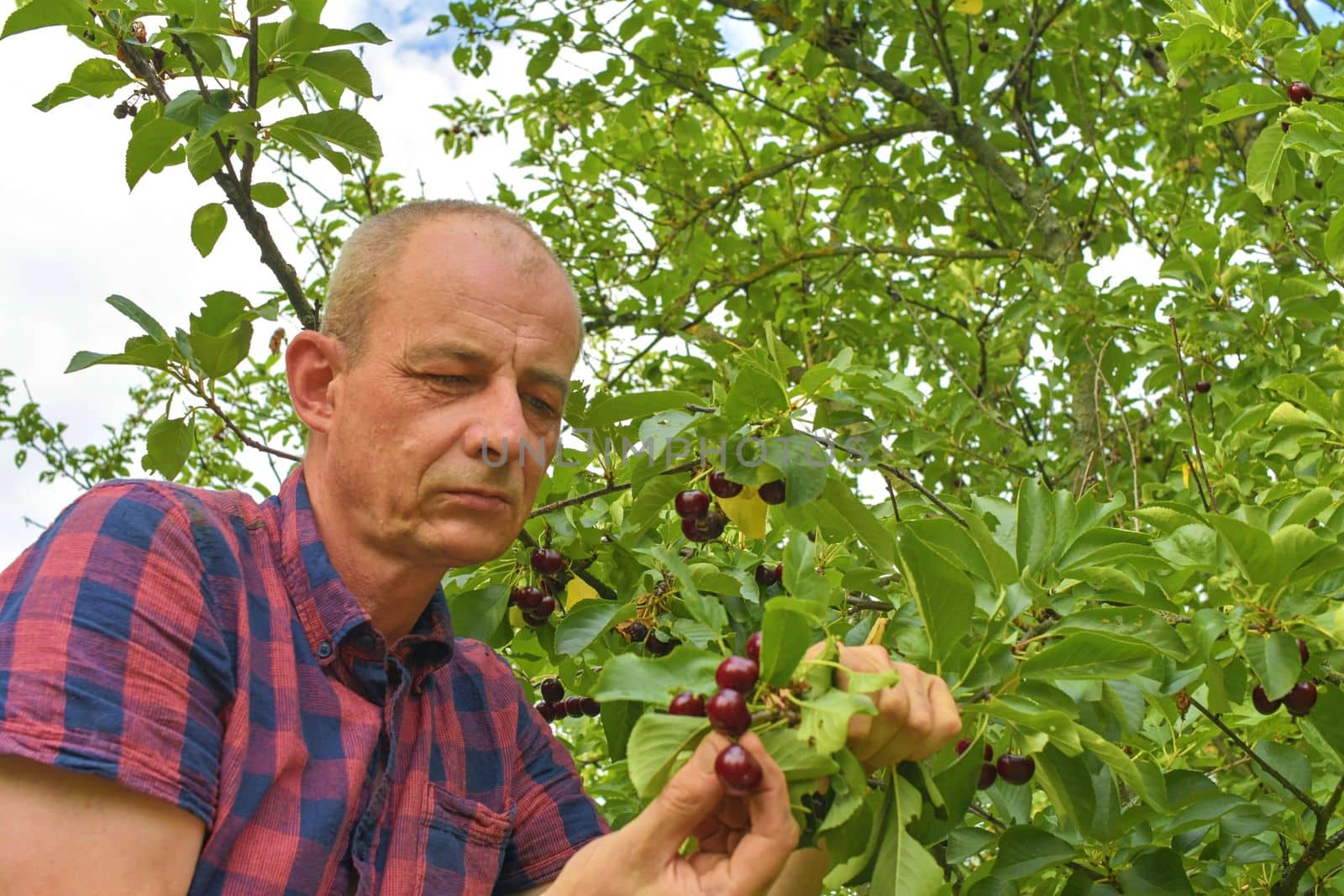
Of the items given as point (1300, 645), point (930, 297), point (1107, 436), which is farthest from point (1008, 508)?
point (930, 297)

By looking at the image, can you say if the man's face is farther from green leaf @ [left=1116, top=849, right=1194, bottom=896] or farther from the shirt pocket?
green leaf @ [left=1116, top=849, right=1194, bottom=896]

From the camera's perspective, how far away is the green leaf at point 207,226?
2.27 metres

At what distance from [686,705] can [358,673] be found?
2.24 ft

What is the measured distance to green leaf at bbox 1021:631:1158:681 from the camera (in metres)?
1.37

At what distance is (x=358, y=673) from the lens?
1694 millimetres

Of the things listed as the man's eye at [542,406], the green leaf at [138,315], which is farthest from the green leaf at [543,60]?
the man's eye at [542,406]

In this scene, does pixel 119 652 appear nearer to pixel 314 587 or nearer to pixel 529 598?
pixel 314 587

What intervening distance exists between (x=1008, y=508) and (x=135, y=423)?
515 cm

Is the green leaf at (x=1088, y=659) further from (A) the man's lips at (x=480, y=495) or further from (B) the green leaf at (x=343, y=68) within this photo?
(B) the green leaf at (x=343, y=68)

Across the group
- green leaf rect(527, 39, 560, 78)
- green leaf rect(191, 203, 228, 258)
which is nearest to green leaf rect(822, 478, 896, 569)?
green leaf rect(191, 203, 228, 258)

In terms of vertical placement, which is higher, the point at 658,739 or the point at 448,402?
the point at 448,402

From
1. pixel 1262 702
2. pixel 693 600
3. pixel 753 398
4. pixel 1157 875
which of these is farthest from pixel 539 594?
pixel 1262 702

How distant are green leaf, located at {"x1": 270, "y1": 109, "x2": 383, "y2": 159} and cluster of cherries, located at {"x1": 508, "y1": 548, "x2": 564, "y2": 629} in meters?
0.78

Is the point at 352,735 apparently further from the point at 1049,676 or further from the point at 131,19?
the point at 131,19
